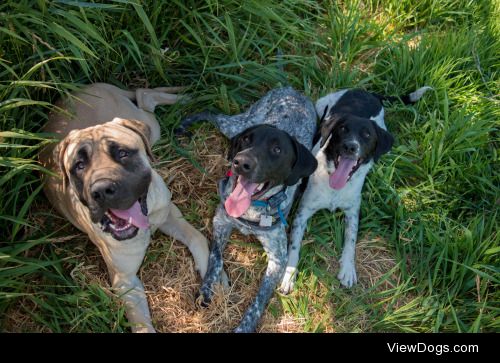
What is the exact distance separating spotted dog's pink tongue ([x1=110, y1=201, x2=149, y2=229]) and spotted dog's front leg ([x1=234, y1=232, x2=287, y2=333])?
3.44 feet

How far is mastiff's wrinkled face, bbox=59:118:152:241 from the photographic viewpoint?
2.70 metres

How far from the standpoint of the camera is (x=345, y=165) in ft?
11.6

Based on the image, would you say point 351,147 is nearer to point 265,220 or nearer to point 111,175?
point 265,220

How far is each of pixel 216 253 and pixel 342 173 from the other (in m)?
1.19

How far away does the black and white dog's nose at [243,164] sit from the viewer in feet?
10.1

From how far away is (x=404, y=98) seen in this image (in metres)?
4.50

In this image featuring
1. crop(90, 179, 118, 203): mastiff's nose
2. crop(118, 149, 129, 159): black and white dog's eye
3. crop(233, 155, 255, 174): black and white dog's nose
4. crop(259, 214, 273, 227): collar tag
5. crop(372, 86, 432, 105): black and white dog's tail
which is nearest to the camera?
crop(90, 179, 118, 203): mastiff's nose

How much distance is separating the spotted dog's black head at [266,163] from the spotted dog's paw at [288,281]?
0.71m

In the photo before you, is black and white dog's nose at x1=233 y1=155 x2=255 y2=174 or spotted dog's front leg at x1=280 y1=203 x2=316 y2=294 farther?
spotted dog's front leg at x1=280 y1=203 x2=316 y2=294

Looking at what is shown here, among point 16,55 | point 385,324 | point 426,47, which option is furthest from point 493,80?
point 16,55

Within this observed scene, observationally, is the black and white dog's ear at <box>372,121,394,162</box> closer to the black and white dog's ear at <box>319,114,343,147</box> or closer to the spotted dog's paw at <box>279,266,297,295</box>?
the black and white dog's ear at <box>319,114,343,147</box>

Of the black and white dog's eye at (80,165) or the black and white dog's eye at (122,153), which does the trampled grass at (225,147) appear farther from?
the black and white dog's eye at (122,153)
